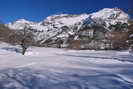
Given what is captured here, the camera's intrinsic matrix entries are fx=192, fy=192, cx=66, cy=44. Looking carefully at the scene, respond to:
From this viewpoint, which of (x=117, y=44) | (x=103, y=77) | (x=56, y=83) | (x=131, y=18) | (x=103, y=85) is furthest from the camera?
(x=117, y=44)

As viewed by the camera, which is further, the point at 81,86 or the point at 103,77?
the point at 103,77

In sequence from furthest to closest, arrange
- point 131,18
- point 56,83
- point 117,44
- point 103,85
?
1. point 117,44
2. point 131,18
3. point 56,83
4. point 103,85

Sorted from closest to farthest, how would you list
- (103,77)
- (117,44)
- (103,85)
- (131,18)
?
(103,85)
(103,77)
(131,18)
(117,44)

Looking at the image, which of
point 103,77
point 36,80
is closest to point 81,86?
point 103,77

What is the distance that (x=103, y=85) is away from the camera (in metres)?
3.32

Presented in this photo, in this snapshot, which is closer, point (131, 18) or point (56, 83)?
point (56, 83)

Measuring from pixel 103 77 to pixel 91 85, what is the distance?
56 cm

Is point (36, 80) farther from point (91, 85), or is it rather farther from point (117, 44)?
point (117, 44)

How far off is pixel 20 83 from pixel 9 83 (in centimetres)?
22

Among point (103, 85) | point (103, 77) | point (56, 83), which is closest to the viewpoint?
point (103, 85)

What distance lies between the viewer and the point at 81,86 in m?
3.34

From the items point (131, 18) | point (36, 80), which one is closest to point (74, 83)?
point (36, 80)

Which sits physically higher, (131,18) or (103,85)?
(131,18)

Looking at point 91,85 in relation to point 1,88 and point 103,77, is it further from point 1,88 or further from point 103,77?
point 1,88
